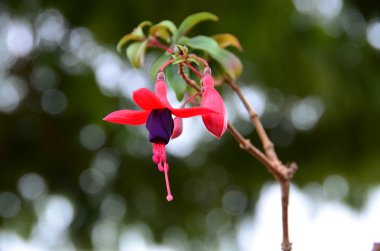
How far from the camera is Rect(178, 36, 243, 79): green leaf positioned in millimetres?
580

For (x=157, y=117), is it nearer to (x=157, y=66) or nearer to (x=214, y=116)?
(x=214, y=116)

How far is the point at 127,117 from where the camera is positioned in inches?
16.3

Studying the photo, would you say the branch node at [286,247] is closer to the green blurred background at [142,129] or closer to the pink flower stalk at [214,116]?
the pink flower stalk at [214,116]

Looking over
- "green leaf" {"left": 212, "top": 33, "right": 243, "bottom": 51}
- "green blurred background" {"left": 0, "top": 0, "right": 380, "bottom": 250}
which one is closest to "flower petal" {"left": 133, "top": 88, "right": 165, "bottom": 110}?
"green leaf" {"left": 212, "top": 33, "right": 243, "bottom": 51}

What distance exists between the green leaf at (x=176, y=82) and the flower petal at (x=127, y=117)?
0.52ft

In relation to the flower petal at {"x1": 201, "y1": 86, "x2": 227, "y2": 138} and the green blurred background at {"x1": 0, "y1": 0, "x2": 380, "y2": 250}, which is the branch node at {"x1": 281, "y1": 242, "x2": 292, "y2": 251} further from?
the green blurred background at {"x1": 0, "y1": 0, "x2": 380, "y2": 250}

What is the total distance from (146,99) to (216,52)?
209 mm

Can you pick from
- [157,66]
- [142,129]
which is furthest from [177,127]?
[142,129]

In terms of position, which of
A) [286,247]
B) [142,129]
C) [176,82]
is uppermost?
[142,129]

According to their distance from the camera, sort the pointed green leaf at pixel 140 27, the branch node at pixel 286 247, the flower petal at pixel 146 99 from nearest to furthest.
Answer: the flower petal at pixel 146 99, the branch node at pixel 286 247, the pointed green leaf at pixel 140 27

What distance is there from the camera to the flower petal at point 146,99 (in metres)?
0.39

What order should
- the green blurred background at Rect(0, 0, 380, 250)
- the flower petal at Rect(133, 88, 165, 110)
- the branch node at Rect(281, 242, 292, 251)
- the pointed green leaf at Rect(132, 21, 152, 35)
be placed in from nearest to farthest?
the flower petal at Rect(133, 88, 165, 110) < the branch node at Rect(281, 242, 292, 251) < the pointed green leaf at Rect(132, 21, 152, 35) < the green blurred background at Rect(0, 0, 380, 250)

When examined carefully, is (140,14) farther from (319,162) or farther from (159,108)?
(159,108)

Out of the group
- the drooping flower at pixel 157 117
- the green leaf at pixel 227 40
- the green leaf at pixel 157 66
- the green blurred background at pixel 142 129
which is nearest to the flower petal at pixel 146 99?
the drooping flower at pixel 157 117
